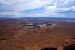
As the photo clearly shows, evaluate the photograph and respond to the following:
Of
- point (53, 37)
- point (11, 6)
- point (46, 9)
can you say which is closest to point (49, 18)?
point (46, 9)

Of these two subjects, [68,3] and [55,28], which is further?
[55,28]

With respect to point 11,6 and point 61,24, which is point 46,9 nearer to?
point 61,24

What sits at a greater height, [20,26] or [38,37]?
[20,26]

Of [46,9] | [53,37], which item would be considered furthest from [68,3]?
[53,37]

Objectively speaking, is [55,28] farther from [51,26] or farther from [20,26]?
[20,26]

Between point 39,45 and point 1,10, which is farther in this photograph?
point 39,45

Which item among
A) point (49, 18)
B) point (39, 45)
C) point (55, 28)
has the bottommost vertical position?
point (39, 45)
